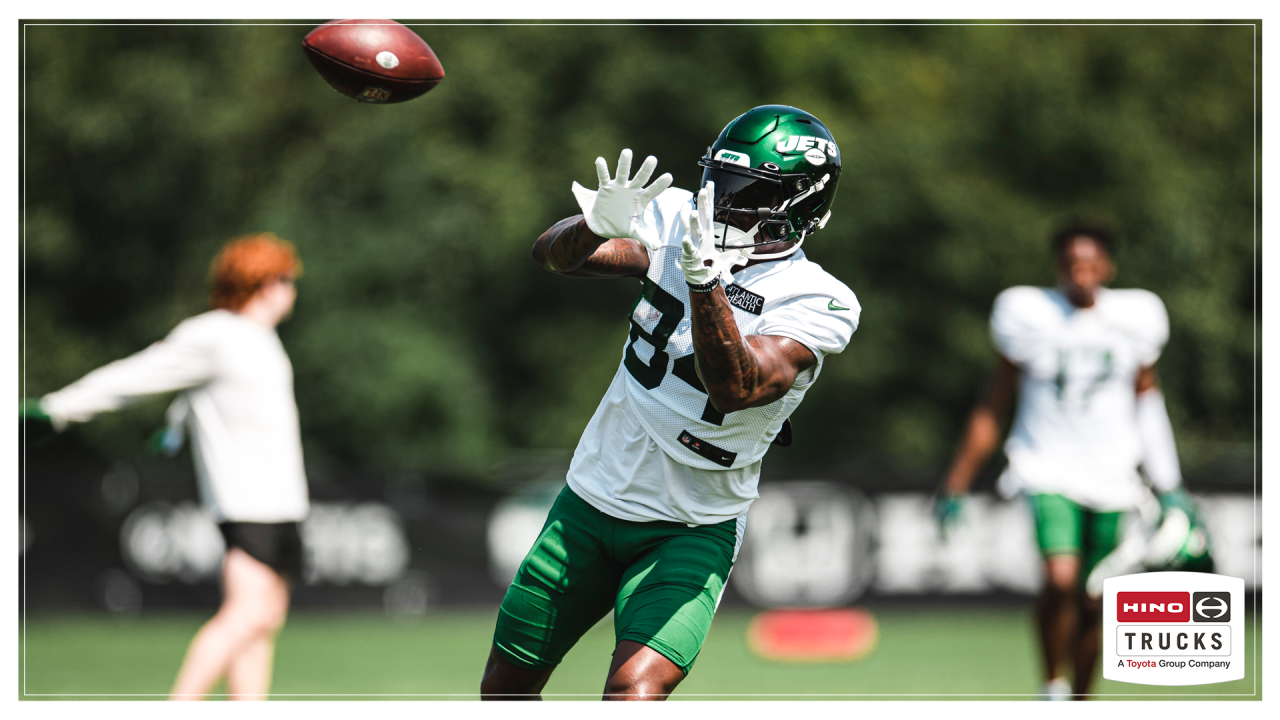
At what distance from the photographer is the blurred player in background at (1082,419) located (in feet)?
19.1

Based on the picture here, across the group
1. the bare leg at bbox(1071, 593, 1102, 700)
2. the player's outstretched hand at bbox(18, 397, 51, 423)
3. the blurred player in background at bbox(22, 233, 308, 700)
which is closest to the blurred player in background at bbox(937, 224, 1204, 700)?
the bare leg at bbox(1071, 593, 1102, 700)

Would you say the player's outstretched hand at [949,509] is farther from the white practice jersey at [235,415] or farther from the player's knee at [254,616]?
the player's knee at [254,616]

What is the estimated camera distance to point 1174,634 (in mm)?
4629

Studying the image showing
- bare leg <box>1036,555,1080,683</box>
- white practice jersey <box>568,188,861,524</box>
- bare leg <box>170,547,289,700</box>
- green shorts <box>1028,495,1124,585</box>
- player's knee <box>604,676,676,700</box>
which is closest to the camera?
player's knee <box>604,676,676,700</box>

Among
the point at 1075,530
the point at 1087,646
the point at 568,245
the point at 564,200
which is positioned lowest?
the point at 1087,646

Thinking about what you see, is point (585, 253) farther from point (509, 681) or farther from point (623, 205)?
point (509, 681)

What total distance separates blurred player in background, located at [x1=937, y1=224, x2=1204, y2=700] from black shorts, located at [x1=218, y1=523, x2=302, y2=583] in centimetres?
301

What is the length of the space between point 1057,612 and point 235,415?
3608 millimetres

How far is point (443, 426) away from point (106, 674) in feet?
36.0

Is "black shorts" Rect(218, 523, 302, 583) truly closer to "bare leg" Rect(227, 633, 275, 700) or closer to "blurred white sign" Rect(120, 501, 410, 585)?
"bare leg" Rect(227, 633, 275, 700)

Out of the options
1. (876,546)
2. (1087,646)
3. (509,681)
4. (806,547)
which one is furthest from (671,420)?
(876,546)

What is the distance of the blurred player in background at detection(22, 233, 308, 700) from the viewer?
4648 mm

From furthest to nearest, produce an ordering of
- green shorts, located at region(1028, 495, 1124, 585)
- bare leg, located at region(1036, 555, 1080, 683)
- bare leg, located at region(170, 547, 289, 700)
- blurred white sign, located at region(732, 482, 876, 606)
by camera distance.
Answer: blurred white sign, located at region(732, 482, 876, 606)
green shorts, located at region(1028, 495, 1124, 585)
bare leg, located at region(1036, 555, 1080, 683)
bare leg, located at region(170, 547, 289, 700)
